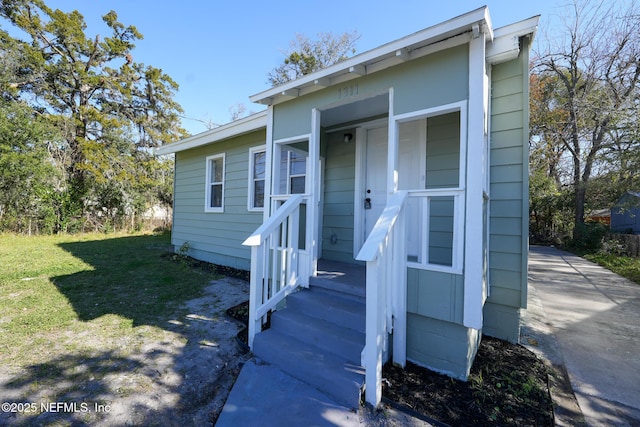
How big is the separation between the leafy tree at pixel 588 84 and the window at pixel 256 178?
7.77 m

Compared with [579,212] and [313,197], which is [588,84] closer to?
[579,212]

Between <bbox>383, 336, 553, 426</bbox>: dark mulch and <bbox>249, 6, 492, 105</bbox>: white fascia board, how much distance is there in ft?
9.49

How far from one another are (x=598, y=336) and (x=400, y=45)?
3936 millimetres

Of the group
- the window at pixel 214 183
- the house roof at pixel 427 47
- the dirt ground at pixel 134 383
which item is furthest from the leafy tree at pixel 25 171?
the house roof at pixel 427 47

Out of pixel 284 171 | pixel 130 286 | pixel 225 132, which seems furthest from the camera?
pixel 225 132

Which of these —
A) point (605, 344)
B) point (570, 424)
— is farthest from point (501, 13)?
point (570, 424)

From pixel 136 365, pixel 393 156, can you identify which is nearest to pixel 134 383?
pixel 136 365

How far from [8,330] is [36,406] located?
178 centimetres

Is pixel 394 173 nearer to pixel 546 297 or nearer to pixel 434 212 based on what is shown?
pixel 434 212

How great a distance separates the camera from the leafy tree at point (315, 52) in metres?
14.5

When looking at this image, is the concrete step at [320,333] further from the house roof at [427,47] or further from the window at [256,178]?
the window at [256,178]

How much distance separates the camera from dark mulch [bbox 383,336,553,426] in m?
1.89

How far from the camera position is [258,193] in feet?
18.1

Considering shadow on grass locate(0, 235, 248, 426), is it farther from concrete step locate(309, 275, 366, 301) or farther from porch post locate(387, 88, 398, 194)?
porch post locate(387, 88, 398, 194)
